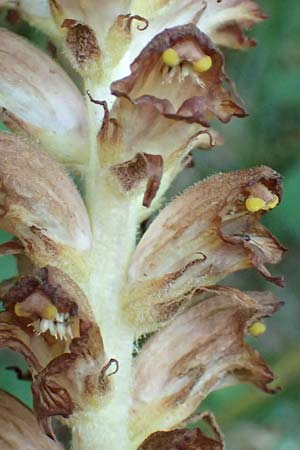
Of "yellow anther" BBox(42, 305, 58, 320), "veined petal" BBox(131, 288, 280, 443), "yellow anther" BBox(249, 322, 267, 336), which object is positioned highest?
"yellow anther" BBox(42, 305, 58, 320)

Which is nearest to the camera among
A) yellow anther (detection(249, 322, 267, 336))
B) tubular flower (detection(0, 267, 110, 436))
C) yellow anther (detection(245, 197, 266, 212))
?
tubular flower (detection(0, 267, 110, 436))

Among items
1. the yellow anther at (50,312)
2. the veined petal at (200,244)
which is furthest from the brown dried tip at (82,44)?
the yellow anther at (50,312)

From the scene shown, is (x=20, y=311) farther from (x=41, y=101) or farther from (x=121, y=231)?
(x=41, y=101)

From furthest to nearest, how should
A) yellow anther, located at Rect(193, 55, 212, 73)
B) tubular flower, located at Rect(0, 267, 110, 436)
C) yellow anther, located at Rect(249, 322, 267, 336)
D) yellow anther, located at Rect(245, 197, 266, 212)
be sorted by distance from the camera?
yellow anther, located at Rect(249, 322, 267, 336) < yellow anther, located at Rect(245, 197, 266, 212) < yellow anther, located at Rect(193, 55, 212, 73) < tubular flower, located at Rect(0, 267, 110, 436)

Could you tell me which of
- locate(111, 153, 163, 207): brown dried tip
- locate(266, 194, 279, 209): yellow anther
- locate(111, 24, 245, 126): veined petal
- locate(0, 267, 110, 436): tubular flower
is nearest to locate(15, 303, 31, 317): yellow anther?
locate(0, 267, 110, 436): tubular flower

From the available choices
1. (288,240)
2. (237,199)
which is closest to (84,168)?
(237,199)

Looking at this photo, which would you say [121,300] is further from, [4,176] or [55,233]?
[4,176]

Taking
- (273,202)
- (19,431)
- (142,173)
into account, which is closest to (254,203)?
(273,202)

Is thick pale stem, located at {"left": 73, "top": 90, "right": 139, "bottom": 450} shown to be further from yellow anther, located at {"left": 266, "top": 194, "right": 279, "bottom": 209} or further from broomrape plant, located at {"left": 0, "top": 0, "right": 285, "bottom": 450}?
yellow anther, located at {"left": 266, "top": 194, "right": 279, "bottom": 209}
